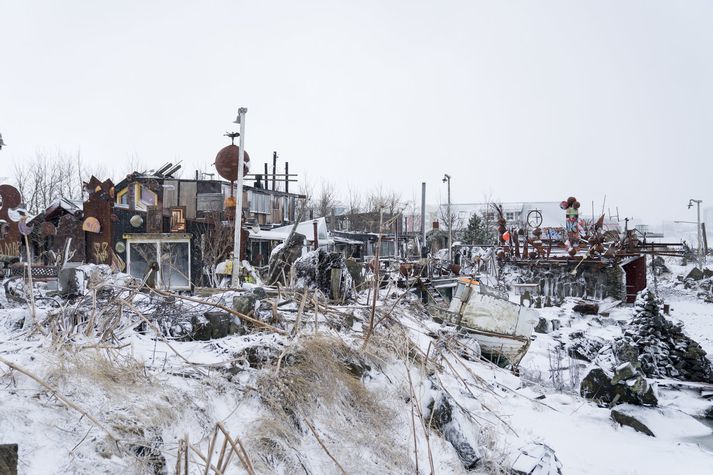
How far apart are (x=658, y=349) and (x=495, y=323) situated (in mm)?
3691

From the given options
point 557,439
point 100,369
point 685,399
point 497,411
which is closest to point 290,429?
point 100,369

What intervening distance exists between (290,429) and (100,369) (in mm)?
1686

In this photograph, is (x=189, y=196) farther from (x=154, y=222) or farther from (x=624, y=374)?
(x=624, y=374)

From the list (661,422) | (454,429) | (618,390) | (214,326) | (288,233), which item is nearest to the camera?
(454,429)

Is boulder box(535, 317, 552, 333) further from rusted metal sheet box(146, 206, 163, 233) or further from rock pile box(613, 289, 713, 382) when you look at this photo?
rusted metal sheet box(146, 206, 163, 233)

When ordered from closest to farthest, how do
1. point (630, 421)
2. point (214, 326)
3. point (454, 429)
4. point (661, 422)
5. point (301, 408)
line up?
point (301, 408) → point (454, 429) → point (214, 326) → point (630, 421) → point (661, 422)

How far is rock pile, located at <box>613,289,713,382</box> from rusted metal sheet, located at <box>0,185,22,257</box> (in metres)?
17.5

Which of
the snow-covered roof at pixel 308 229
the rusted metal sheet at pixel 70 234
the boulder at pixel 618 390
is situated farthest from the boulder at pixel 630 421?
the snow-covered roof at pixel 308 229

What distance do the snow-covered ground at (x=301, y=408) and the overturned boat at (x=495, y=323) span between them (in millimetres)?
1071

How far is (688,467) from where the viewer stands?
5090 mm

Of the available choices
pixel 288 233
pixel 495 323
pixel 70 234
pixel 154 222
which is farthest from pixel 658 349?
pixel 70 234

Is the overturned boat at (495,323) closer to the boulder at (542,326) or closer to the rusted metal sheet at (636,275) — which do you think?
the boulder at (542,326)

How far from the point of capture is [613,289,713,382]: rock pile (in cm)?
882

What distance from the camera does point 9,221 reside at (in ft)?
52.4
